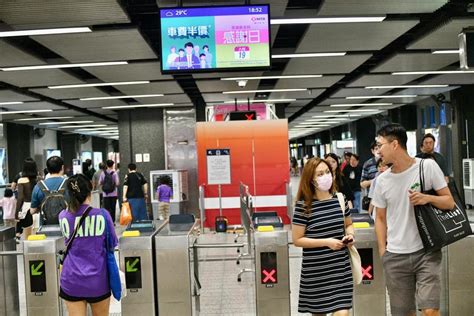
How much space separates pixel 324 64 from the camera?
8898 millimetres

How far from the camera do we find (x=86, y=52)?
7043 mm

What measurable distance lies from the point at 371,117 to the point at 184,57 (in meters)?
18.9

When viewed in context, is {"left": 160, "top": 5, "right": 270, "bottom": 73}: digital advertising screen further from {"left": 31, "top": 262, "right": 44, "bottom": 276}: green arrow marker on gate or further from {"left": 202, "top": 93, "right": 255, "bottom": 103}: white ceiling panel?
{"left": 202, "top": 93, "right": 255, "bottom": 103}: white ceiling panel

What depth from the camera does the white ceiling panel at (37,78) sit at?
862cm

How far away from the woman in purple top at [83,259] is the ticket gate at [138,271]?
2.86 ft

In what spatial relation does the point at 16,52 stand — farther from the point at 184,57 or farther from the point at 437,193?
the point at 437,193

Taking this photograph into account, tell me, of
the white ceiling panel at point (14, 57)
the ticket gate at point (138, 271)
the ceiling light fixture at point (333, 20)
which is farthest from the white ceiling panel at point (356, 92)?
the ticket gate at point (138, 271)

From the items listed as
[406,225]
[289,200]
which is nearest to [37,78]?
[289,200]

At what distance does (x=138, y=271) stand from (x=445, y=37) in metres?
4.96

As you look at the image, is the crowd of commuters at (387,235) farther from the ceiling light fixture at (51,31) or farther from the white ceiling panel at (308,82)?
the white ceiling panel at (308,82)

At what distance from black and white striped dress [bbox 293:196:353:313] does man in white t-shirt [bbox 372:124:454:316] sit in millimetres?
268

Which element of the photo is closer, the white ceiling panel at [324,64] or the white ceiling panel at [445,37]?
the white ceiling panel at [445,37]

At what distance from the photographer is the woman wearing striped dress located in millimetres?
3229

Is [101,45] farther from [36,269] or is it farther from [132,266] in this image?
[132,266]
